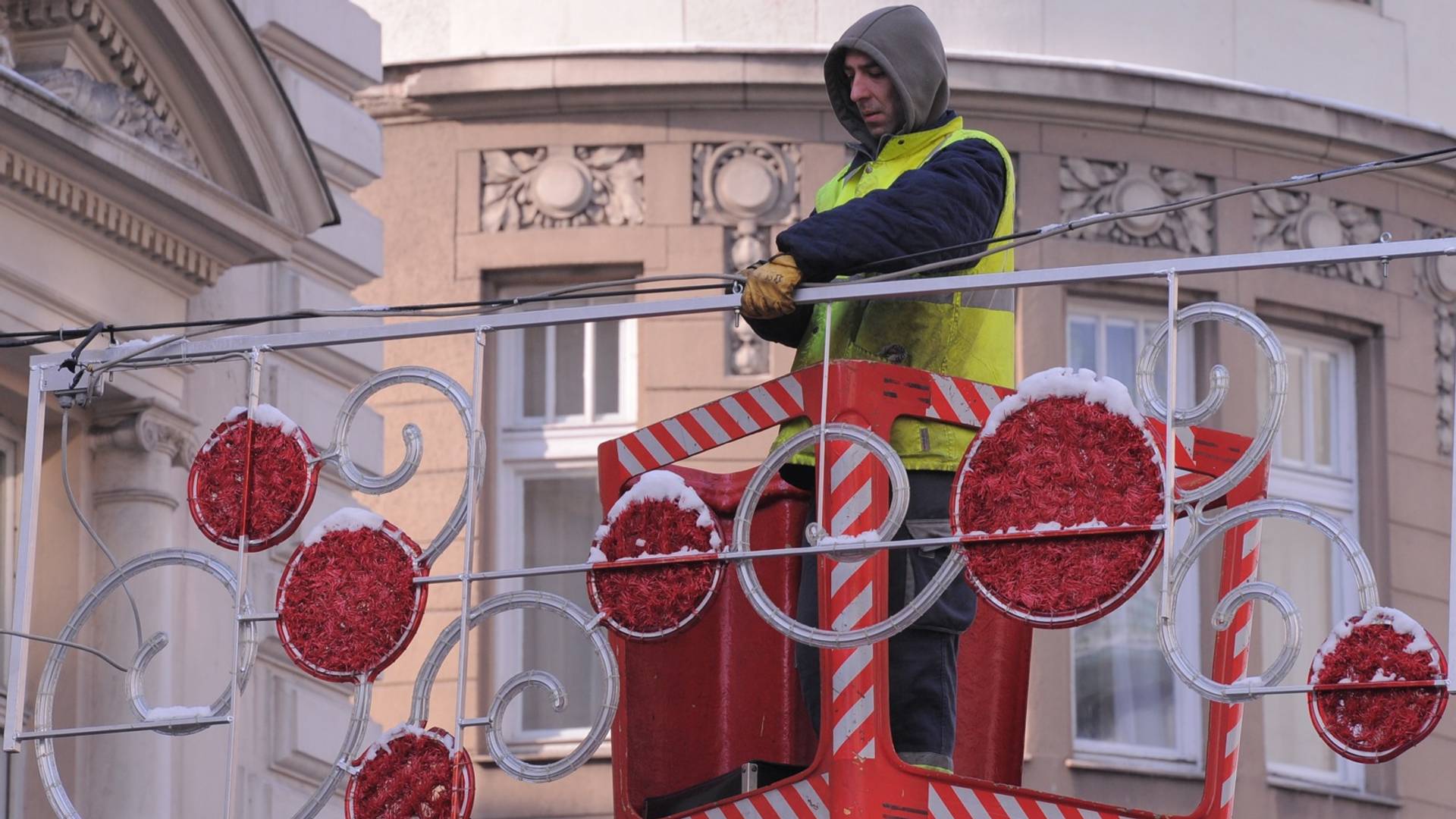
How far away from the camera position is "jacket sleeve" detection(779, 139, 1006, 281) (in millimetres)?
8531

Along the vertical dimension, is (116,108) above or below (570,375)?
above

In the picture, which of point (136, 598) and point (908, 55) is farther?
point (136, 598)

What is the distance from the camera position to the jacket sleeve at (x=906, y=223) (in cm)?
853

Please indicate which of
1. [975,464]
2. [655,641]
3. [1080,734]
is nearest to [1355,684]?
[975,464]

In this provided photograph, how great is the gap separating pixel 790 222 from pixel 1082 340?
1952mm

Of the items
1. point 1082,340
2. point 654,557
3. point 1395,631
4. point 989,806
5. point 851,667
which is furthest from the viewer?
point 1082,340

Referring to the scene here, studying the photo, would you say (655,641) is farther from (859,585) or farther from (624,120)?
(624,120)

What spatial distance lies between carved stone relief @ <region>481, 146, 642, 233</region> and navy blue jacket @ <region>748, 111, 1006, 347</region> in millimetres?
9590

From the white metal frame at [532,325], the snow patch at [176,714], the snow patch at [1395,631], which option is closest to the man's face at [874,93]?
the white metal frame at [532,325]

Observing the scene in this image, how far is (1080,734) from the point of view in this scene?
18.3m

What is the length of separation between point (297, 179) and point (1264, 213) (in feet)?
25.2

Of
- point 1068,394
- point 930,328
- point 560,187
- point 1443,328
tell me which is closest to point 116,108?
point 930,328

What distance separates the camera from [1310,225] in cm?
1905

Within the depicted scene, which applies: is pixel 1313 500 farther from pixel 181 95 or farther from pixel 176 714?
pixel 176 714
